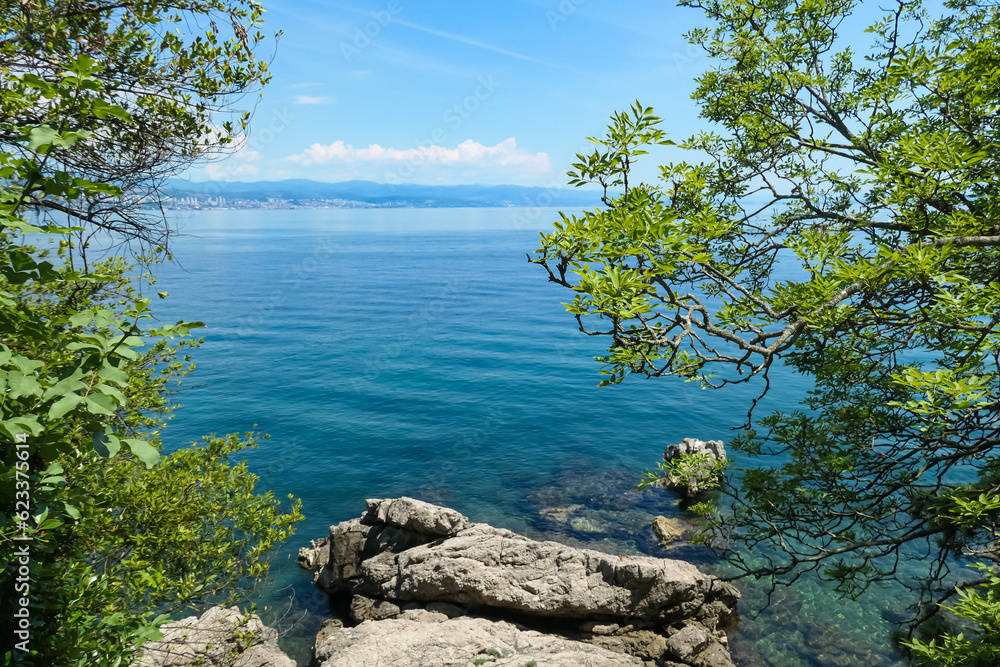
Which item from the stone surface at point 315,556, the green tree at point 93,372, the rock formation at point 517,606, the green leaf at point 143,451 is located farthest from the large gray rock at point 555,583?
the green leaf at point 143,451

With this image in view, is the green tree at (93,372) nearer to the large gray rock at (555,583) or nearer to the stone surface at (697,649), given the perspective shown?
the large gray rock at (555,583)

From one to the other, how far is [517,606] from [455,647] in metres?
2.95

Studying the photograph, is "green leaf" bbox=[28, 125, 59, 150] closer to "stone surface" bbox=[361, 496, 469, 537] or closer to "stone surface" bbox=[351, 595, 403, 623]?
"stone surface" bbox=[351, 595, 403, 623]

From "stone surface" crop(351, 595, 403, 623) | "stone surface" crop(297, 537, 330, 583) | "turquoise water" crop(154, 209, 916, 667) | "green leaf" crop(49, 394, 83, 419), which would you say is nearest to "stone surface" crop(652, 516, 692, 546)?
"turquoise water" crop(154, 209, 916, 667)

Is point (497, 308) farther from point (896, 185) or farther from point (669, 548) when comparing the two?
point (896, 185)

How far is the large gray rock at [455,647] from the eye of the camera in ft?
46.5

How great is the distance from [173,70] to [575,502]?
24349 mm

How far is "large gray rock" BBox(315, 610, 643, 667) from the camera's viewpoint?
1417 centimetres

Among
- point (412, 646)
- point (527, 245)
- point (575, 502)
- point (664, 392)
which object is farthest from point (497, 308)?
point (527, 245)

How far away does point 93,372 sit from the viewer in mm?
4082

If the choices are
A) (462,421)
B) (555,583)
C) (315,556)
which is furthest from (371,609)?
(462,421)

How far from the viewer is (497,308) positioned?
74.1 meters

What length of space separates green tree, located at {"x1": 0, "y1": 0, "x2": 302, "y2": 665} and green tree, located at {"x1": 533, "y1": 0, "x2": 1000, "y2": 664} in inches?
186

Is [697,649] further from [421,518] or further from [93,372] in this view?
[93,372]
